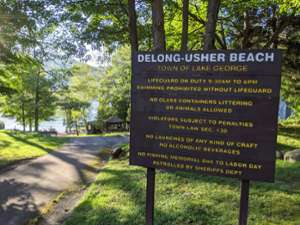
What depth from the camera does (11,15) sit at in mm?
7496

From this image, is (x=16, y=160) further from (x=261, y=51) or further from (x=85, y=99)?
(x=85, y=99)

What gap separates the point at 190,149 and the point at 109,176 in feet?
14.3

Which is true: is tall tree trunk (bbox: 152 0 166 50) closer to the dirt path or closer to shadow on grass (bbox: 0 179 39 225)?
the dirt path

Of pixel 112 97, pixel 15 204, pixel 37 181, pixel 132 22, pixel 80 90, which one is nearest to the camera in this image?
pixel 15 204

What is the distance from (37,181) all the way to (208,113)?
5813 millimetres

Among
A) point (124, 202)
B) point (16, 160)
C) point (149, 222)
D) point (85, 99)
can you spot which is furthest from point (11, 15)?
point (85, 99)

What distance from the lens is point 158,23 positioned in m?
6.55

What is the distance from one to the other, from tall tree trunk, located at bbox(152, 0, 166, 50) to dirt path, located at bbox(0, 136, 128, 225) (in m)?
3.98

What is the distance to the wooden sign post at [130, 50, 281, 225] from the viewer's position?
2859mm

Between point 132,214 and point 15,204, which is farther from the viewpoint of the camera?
point 15,204

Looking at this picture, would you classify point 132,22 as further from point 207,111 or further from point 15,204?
point 207,111

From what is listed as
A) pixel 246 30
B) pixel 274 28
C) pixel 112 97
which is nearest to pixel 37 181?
pixel 246 30

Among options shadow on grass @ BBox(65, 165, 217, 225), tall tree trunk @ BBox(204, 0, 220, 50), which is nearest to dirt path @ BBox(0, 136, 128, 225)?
shadow on grass @ BBox(65, 165, 217, 225)

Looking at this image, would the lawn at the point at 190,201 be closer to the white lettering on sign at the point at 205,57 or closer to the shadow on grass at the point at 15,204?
the shadow on grass at the point at 15,204
